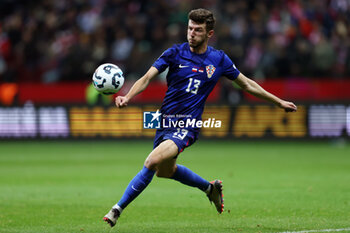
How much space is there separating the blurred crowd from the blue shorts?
43.0ft

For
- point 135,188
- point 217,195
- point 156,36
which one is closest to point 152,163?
point 135,188

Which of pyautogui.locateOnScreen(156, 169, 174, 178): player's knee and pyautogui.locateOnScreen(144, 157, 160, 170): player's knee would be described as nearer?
pyautogui.locateOnScreen(144, 157, 160, 170): player's knee

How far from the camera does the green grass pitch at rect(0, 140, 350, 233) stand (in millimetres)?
7684

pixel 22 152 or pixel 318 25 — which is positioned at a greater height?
pixel 318 25

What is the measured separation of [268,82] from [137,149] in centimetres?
471

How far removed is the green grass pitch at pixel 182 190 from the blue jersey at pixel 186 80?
1330 mm

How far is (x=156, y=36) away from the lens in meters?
22.1

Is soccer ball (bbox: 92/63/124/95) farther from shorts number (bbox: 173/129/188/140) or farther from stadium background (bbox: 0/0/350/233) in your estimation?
stadium background (bbox: 0/0/350/233)

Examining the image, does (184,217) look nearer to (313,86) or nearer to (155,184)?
(155,184)

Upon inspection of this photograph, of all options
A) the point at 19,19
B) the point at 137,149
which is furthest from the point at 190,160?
the point at 19,19

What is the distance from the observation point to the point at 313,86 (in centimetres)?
2020

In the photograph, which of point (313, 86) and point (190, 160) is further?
point (313, 86)

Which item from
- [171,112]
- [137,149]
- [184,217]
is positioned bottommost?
[137,149]

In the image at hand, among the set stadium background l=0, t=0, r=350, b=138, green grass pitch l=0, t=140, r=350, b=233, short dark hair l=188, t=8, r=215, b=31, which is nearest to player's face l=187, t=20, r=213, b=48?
short dark hair l=188, t=8, r=215, b=31
